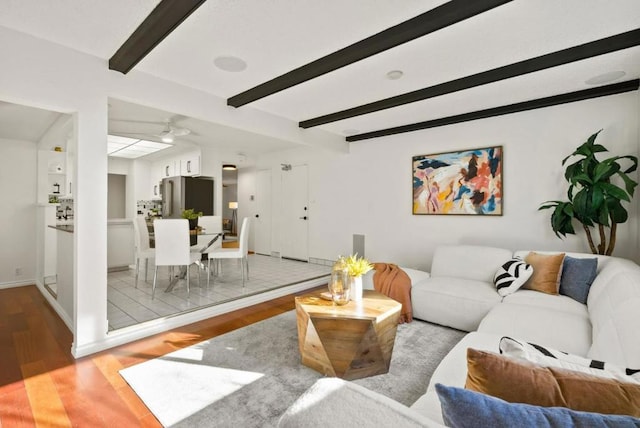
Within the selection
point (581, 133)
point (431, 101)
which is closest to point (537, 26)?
point (431, 101)

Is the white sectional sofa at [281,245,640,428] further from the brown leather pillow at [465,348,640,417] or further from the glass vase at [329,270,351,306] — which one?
the glass vase at [329,270,351,306]

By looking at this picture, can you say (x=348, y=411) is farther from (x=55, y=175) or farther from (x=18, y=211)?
(x=55, y=175)

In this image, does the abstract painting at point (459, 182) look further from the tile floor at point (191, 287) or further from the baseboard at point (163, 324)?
the baseboard at point (163, 324)

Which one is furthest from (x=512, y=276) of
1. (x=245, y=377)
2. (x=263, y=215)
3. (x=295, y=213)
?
(x=263, y=215)

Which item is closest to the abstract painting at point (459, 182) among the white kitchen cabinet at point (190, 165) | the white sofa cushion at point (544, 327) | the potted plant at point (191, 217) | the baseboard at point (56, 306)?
the white sofa cushion at point (544, 327)

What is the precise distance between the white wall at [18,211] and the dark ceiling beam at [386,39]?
4.12m

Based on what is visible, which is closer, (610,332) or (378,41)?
(610,332)

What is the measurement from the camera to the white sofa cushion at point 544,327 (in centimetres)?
196

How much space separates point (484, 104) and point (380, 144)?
1.75 m

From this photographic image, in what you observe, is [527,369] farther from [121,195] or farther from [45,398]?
[121,195]

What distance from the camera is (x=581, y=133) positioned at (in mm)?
3512

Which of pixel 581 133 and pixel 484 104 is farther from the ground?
pixel 484 104

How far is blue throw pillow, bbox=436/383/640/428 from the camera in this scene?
63 cm

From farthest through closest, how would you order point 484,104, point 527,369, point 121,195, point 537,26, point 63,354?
point 121,195 < point 484,104 < point 63,354 < point 537,26 < point 527,369
